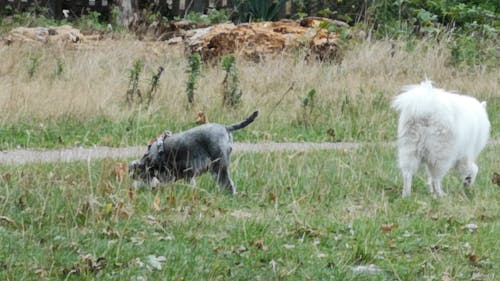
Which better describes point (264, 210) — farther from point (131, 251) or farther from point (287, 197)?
point (131, 251)

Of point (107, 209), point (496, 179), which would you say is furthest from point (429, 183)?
point (107, 209)

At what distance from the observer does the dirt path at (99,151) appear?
8883mm

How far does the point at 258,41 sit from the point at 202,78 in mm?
3140

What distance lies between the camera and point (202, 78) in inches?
544

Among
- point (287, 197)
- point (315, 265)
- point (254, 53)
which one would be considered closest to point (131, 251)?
point (315, 265)

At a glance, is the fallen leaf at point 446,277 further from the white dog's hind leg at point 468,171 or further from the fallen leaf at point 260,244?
the white dog's hind leg at point 468,171

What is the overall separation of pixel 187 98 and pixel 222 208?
16.9ft

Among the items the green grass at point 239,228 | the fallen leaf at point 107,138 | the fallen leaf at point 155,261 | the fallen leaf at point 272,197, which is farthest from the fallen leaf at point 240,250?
the fallen leaf at point 107,138

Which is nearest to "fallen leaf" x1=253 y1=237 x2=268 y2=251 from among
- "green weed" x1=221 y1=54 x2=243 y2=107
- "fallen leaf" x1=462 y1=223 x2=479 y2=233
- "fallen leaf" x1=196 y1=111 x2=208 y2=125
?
"fallen leaf" x1=462 y1=223 x2=479 y2=233

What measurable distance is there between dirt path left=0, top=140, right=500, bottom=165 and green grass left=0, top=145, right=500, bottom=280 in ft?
2.11

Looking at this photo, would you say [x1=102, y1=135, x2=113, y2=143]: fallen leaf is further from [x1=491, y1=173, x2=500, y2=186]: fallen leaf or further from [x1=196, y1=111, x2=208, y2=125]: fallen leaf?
[x1=491, y1=173, x2=500, y2=186]: fallen leaf

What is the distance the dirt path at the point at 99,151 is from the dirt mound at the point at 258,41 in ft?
16.8

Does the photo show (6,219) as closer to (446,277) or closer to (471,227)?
(446,277)

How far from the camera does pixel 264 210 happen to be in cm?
736
